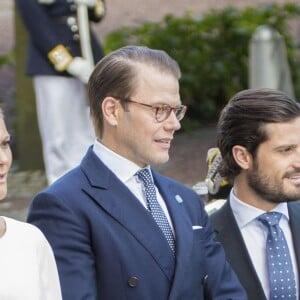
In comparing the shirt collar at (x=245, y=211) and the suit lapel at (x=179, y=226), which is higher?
the suit lapel at (x=179, y=226)

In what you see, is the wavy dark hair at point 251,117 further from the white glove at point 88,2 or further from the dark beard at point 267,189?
the white glove at point 88,2

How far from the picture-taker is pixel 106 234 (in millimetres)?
3713

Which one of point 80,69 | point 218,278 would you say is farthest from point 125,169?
point 80,69

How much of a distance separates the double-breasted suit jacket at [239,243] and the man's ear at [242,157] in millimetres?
169

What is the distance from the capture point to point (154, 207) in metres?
3.86

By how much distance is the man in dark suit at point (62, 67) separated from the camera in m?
8.18

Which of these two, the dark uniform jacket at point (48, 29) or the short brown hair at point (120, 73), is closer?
the short brown hair at point (120, 73)

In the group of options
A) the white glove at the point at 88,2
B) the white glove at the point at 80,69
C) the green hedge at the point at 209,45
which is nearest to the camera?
the white glove at the point at 80,69

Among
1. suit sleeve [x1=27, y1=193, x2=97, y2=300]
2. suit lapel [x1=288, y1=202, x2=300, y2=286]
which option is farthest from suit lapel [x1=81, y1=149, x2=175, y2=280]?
suit lapel [x1=288, y1=202, x2=300, y2=286]

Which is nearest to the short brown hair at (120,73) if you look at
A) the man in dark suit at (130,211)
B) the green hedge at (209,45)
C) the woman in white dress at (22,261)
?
the man in dark suit at (130,211)

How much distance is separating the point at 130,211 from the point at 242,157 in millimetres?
589

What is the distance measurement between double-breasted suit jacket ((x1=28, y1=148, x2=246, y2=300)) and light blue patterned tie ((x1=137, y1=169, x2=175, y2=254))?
29 mm

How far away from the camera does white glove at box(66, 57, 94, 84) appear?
8164 millimetres

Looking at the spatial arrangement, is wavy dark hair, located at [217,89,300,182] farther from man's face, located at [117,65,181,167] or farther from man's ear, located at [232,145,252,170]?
man's face, located at [117,65,181,167]
